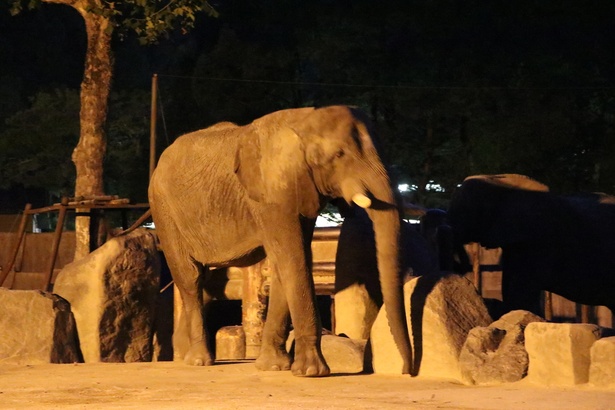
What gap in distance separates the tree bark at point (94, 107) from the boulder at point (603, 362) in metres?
10.9

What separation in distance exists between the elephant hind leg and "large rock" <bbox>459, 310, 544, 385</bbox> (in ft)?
10.7

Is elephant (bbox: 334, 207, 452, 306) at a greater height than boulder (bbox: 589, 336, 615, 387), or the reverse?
elephant (bbox: 334, 207, 452, 306)

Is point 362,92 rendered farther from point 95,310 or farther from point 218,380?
point 218,380

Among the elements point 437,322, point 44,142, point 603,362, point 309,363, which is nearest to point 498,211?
point 437,322

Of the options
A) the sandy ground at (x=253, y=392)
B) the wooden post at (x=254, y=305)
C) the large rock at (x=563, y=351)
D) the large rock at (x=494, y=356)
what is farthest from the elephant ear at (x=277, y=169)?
the wooden post at (x=254, y=305)

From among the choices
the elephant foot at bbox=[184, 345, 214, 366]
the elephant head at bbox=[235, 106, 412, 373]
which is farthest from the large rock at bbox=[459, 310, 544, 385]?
the elephant foot at bbox=[184, 345, 214, 366]

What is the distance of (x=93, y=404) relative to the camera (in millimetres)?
10172

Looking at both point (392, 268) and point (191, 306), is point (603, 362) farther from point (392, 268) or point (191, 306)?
point (191, 306)

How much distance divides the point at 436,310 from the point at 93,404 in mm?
2969

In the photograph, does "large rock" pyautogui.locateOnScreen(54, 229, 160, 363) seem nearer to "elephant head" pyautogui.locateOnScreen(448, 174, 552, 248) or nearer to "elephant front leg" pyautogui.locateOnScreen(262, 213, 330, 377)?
"elephant front leg" pyautogui.locateOnScreen(262, 213, 330, 377)

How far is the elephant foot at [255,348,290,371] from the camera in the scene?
1245 centimetres

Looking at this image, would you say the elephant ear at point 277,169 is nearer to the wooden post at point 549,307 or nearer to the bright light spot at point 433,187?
the wooden post at point 549,307

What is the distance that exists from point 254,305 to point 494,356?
5.26 meters

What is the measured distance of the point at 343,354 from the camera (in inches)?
489
